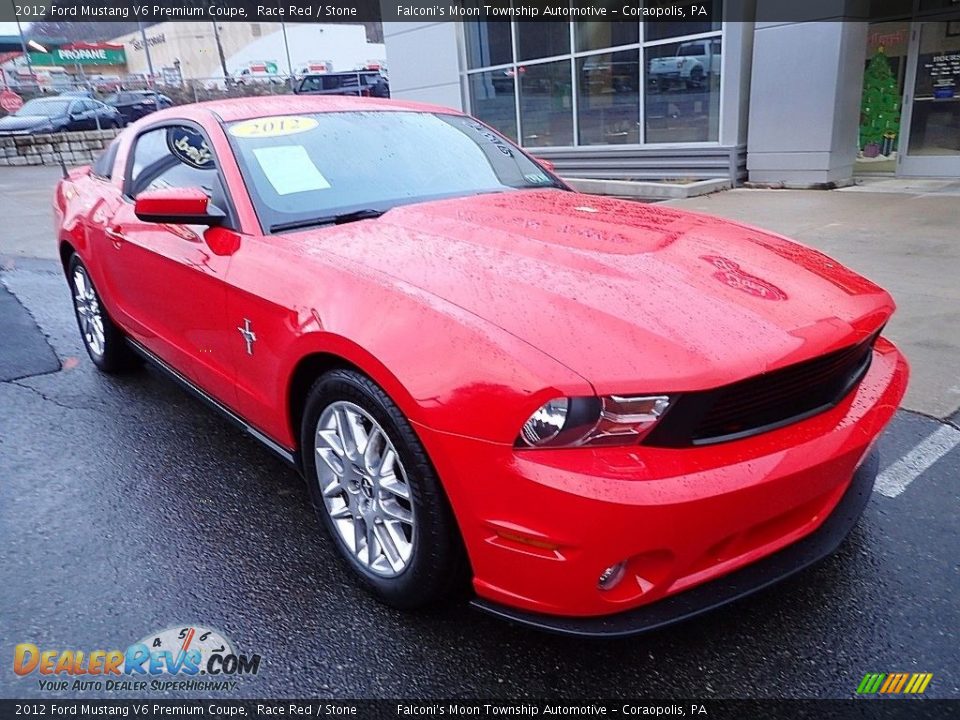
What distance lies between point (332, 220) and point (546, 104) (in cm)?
1119

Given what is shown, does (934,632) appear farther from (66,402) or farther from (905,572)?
(66,402)

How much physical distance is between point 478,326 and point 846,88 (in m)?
9.55

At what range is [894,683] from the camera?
1987 mm

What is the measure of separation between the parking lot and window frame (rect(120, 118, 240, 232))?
1.11m

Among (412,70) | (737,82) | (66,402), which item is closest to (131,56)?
(412,70)

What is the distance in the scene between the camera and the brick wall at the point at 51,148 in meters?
19.8

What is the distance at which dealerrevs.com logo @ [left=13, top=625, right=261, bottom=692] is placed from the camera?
83.3 inches

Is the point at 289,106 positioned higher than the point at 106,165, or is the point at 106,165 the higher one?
the point at 289,106

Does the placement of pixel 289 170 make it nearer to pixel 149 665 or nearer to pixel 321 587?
pixel 321 587

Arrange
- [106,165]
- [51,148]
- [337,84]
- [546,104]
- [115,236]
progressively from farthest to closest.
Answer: [337,84] → [51,148] → [546,104] → [106,165] → [115,236]

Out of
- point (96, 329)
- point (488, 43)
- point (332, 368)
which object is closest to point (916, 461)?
point (332, 368)

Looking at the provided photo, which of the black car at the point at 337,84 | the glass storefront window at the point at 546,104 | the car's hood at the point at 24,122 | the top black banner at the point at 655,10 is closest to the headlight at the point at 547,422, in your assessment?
the top black banner at the point at 655,10

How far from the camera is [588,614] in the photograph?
1.84m

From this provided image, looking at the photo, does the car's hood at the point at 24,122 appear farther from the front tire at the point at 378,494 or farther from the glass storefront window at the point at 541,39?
the front tire at the point at 378,494
